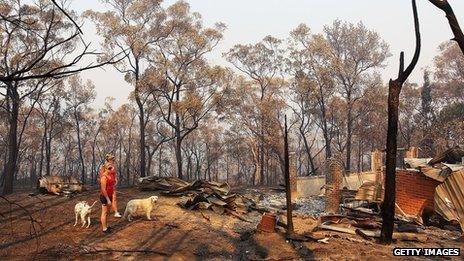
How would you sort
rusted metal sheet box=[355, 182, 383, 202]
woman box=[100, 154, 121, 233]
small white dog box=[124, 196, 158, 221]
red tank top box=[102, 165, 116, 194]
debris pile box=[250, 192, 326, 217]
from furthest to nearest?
debris pile box=[250, 192, 326, 217]
rusted metal sheet box=[355, 182, 383, 202]
small white dog box=[124, 196, 158, 221]
red tank top box=[102, 165, 116, 194]
woman box=[100, 154, 121, 233]

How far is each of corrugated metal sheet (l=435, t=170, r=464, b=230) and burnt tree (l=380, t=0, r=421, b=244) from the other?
4091 millimetres

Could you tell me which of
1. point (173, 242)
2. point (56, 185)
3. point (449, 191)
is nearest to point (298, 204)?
point (449, 191)

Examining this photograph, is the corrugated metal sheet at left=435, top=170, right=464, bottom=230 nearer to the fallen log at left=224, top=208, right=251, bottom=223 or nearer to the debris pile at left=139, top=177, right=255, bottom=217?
the fallen log at left=224, top=208, right=251, bottom=223

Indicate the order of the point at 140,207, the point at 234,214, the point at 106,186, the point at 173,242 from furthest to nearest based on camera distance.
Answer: the point at 234,214, the point at 140,207, the point at 106,186, the point at 173,242

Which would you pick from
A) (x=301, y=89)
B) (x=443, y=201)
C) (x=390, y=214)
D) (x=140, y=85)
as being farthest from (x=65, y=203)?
(x=301, y=89)

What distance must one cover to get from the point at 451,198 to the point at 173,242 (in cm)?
855

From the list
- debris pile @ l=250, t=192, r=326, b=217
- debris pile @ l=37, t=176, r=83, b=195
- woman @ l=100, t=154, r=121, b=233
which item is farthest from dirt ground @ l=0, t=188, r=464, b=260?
debris pile @ l=37, t=176, r=83, b=195

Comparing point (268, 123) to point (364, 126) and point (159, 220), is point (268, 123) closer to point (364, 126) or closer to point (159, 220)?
point (364, 126)

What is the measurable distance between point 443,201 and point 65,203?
13.1 meters

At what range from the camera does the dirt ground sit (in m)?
8.16

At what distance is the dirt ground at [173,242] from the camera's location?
816 centimetres

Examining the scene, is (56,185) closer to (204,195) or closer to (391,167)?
(204,195)

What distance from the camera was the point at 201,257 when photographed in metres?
8.35

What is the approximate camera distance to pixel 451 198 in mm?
12133
